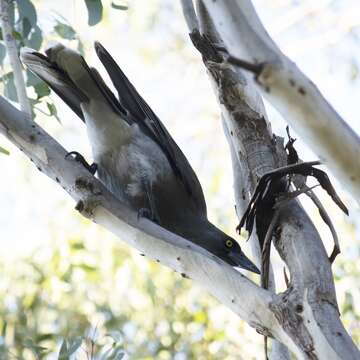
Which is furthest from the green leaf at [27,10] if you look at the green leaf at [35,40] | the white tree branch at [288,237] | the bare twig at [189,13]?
the white tree branch at [288,237]

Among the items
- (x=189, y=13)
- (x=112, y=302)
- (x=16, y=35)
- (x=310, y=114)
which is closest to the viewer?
(x=310, y=114)

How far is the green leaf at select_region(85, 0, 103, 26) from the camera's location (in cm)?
321

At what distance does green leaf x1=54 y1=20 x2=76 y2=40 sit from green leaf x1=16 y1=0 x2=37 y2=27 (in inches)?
9.9

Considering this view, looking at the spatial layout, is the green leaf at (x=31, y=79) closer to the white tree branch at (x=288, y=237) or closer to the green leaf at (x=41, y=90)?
the green leaf at (x=41, y=90)

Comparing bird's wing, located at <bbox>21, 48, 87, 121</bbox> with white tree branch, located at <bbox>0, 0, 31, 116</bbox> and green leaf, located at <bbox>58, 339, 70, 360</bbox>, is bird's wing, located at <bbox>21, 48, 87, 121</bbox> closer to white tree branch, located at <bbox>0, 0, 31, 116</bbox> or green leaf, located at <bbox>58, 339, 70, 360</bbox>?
white tree branch, located at <bbox>0, 0, 31, 116</bbox>

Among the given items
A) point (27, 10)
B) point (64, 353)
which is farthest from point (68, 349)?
point (27, 10)

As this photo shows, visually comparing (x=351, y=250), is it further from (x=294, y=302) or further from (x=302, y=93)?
(x=302, y=93)

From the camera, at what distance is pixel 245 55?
4.93 feet

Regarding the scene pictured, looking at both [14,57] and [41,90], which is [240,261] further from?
[14,57]

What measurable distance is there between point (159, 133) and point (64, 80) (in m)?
0.59

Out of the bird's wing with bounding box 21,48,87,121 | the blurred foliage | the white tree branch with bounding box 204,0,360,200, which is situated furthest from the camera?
the blurred foliage

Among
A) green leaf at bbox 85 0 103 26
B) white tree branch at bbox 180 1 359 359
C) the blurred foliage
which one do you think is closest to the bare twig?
white tree branch at bbox 180 1 359 359

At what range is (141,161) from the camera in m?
3.99

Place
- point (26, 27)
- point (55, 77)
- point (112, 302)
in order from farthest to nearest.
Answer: point (112, 302) < point (55, 77) < point (26, 27)
